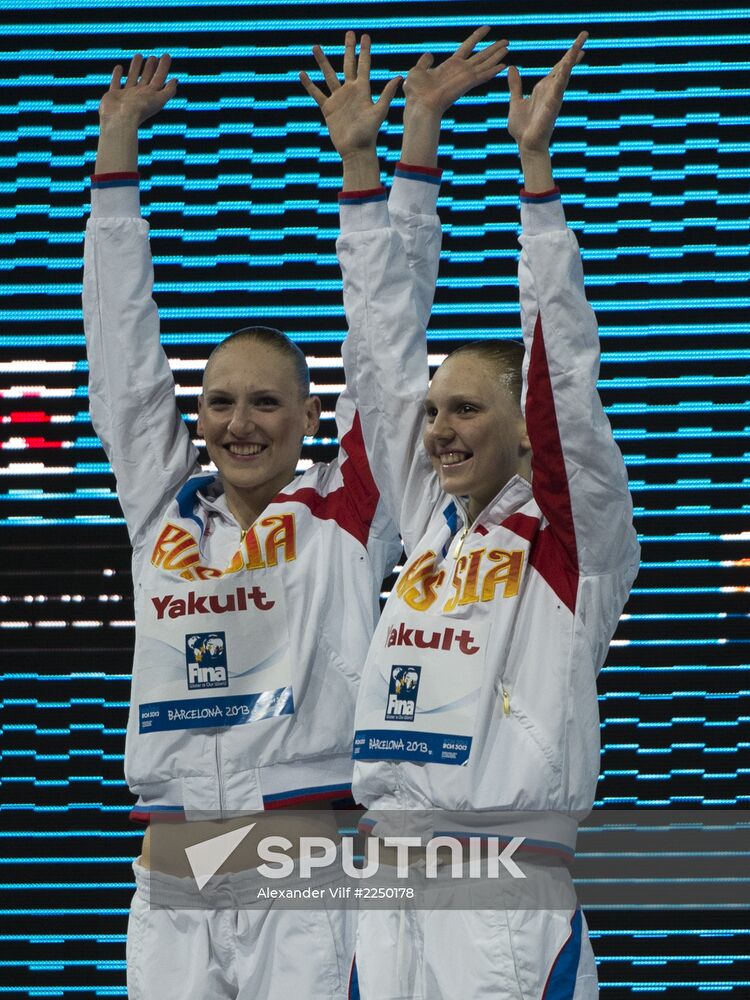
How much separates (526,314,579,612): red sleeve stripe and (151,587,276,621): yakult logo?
0.57m

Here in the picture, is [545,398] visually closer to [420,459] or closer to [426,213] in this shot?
[420,459]

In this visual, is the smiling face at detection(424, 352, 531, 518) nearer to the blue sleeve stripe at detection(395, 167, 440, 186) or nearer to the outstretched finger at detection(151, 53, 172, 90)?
the blue sleeve stripe at detection(395, 167, 440, 186)

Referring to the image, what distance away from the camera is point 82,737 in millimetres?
3619

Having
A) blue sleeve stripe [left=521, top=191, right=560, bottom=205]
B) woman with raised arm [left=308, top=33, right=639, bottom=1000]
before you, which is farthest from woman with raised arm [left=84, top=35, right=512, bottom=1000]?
blue sleeve stripe [left=521, top=191, right=560, bottom=205]

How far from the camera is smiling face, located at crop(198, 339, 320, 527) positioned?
267cm

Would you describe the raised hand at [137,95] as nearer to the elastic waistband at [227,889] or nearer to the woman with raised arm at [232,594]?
the woman with raised arm at [232,594]

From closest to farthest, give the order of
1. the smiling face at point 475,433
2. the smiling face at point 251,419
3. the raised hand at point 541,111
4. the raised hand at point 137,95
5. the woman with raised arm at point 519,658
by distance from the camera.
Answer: the woman with raised arm at point 519,658, the raised hand at point 541,111, the smiling face at point 475,433, the smiling face at point 251,419, the raised hand at point 137,95

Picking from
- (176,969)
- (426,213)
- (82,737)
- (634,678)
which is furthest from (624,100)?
(176,969)

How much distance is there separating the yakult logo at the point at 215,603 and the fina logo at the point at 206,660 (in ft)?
0.14

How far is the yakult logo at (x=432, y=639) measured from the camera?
7.19 ft

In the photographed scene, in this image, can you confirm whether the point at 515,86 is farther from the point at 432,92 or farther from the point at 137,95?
the point at 137,95

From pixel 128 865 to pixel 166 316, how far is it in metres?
1.39

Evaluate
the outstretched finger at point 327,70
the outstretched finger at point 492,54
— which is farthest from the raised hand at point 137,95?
the outstretched finger at point 492,54

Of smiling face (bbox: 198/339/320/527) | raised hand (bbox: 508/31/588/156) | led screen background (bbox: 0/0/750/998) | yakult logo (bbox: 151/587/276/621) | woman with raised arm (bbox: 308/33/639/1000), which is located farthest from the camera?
led screen background (bbox: 0/0/750/998)
